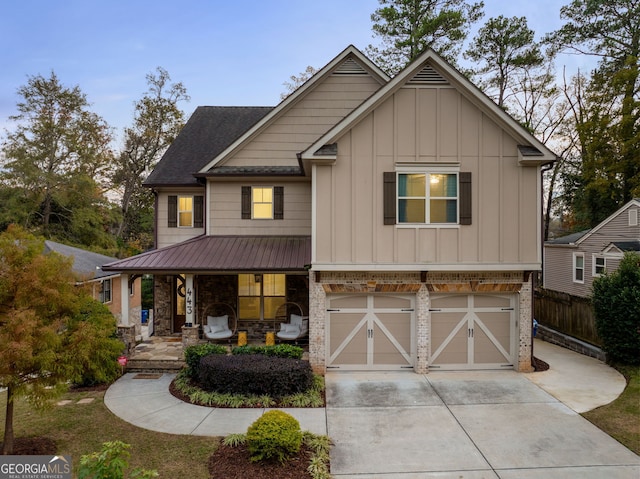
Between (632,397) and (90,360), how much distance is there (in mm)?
11042

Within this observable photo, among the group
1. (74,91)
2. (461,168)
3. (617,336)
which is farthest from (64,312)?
(74,91)

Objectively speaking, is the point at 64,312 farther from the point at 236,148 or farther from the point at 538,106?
the point at 538,106

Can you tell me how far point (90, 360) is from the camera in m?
6.12

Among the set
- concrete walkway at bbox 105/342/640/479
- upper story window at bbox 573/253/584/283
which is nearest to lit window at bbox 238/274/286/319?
concrete walkway at bbox 105/342/640/479

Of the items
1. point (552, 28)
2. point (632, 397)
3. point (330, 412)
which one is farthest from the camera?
point (552, 28)

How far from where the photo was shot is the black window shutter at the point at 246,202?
41.9 ft

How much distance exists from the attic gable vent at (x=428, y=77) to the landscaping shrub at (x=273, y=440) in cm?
866

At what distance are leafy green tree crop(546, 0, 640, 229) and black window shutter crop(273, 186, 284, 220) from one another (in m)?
19.6

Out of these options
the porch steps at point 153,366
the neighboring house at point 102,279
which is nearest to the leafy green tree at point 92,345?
the porch steps at point 153,366

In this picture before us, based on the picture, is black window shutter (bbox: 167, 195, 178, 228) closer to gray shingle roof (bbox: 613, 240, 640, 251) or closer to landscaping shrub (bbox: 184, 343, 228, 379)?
landscaping shrub (bbox: 184, 343, 228, 379)

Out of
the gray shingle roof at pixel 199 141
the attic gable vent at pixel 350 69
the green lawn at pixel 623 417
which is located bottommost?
the green lawn at pixel 623 417

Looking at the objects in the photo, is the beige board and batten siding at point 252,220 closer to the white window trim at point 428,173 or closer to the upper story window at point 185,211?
the upper story window at point 185,211

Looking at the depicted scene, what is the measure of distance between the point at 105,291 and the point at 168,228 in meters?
8.08

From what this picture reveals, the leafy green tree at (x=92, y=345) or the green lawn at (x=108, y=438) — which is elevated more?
the leafy green tree at (x=92, y=345)
